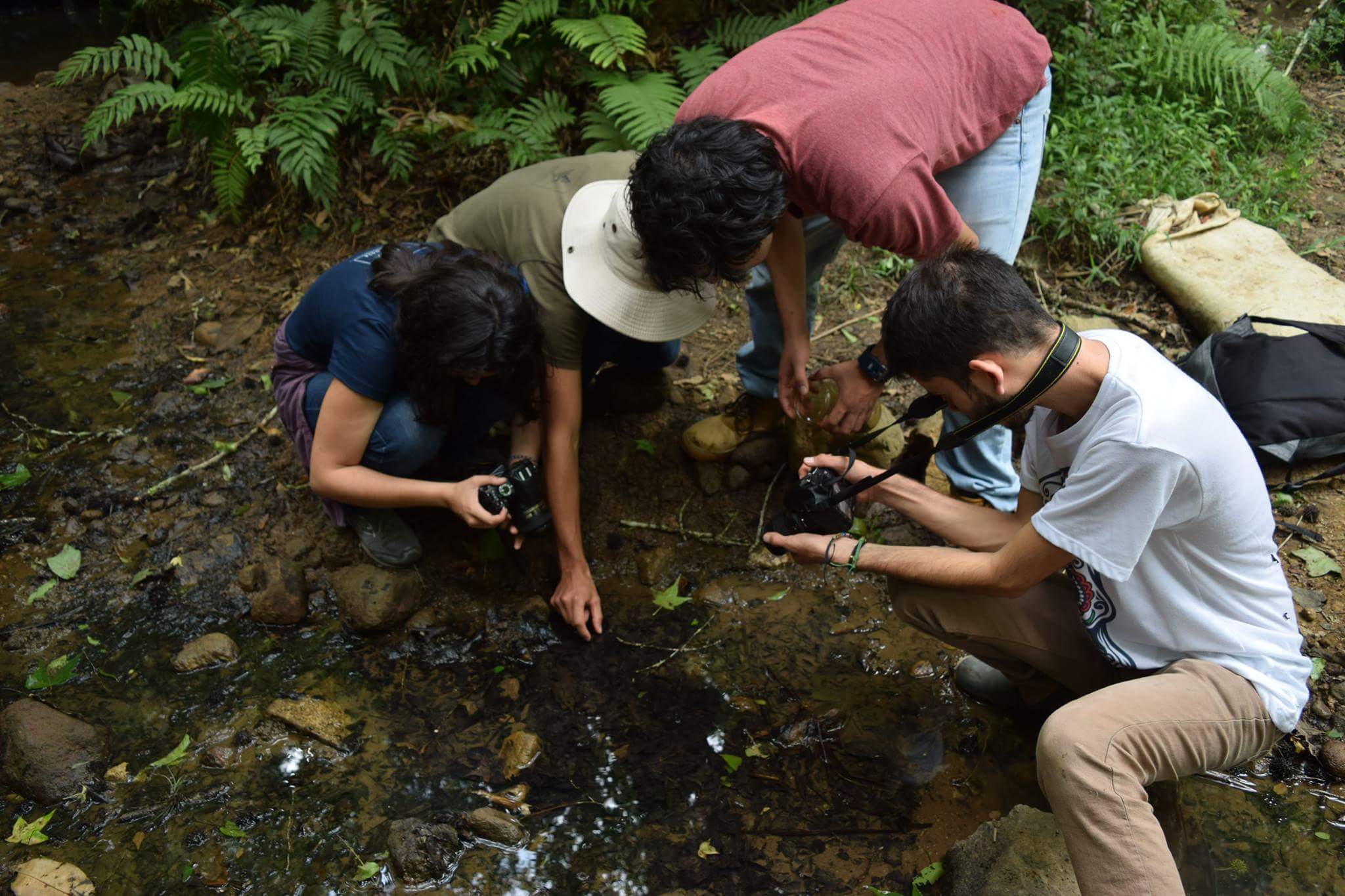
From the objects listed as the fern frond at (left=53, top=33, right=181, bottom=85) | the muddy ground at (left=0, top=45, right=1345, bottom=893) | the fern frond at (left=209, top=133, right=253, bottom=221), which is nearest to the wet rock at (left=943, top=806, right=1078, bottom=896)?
the muddy ground at (left=0, top=45, right=1345, bottom=893)

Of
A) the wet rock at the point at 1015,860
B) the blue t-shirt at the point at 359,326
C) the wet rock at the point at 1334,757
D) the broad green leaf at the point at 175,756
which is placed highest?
the blue t-shirt at the point at 359,326

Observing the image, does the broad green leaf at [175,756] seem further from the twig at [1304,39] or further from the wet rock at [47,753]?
the twig at [1304,39]

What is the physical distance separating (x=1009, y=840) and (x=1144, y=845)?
1.38 ft

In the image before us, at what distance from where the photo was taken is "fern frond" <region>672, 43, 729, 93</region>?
4.71 meters

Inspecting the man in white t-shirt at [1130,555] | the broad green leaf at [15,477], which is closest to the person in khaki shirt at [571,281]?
the man in white t-shirt at [1130,555]

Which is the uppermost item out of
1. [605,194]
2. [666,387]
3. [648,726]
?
[605,194]

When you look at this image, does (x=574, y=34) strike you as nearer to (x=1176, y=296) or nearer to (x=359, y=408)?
(x=359, y=408)

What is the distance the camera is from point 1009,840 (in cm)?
233

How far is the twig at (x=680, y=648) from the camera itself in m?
3.15

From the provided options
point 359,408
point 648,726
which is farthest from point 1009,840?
point 359,408

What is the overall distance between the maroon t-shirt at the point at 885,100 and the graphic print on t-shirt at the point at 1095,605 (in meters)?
0.76

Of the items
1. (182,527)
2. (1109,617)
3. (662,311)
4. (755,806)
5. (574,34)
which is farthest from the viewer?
(574,34)

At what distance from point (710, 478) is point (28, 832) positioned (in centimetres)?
252

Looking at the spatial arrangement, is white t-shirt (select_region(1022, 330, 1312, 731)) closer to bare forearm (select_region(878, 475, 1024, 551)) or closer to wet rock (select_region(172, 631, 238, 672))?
bare forearm (select_region(878, 475, 1024, 551))
